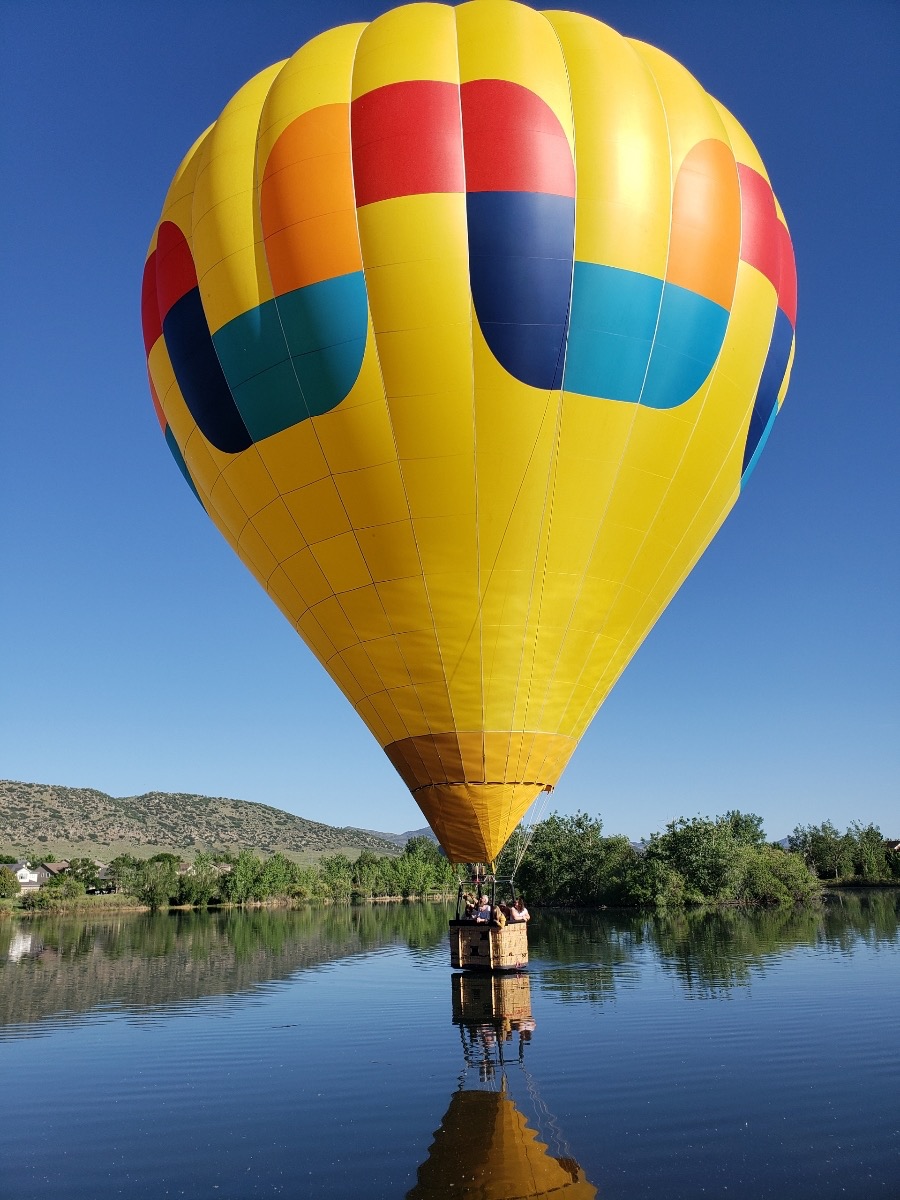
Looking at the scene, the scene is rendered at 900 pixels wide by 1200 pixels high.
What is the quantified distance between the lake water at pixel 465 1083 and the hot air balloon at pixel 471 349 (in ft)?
9.53

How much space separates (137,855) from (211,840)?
70.1ft

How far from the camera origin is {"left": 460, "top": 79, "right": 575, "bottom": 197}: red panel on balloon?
9.41 m

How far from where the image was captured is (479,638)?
10016 mm

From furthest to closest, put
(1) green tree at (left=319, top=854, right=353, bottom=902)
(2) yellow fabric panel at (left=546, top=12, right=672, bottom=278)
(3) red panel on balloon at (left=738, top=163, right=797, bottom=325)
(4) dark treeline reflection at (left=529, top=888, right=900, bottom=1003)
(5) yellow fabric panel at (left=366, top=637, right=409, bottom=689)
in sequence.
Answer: (1) green tree at (left=319, top=854, right=353, bottom=902) → (4) dark treeline reflection at (left=529, top=888, right=900, bottom=1003) → (3) red panel on balloon at (left=738, top=163, right=797, bottom=325) → (5) yellow fabric panel at (left=366, top=637, right=409, bottom=689) → (2) yellow fabric panel at (left=546, top=12, right=672, bottom=278)

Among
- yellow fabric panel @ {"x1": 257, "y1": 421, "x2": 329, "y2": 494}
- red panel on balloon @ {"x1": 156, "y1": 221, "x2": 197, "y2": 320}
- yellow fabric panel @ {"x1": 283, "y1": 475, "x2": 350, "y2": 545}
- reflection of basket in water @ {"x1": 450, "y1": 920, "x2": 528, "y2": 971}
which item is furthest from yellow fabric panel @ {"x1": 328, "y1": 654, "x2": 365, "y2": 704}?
red panel on balloon @ {"x1": 156, "y1": 221, "x2": 197, "y2": 320}

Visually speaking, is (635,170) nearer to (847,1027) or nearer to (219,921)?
(847,1027)

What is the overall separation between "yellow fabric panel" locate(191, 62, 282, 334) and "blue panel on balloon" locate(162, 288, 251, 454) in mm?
295

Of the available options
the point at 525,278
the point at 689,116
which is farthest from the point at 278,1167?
the point at 689,116

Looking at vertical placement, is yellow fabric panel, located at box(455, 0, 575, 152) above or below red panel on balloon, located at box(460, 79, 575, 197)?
above

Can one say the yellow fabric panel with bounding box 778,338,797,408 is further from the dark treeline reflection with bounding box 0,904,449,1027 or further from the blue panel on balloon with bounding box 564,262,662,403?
the dark treeline reflection with bounding box 0,904,449,1027

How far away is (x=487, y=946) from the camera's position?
1180cm

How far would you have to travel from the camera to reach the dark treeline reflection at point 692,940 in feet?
48.5

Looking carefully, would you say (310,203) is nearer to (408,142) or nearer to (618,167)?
(408,142)

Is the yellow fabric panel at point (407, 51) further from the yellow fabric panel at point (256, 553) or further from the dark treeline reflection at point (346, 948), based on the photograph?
the dark treeline reflection at point (346, 948)
